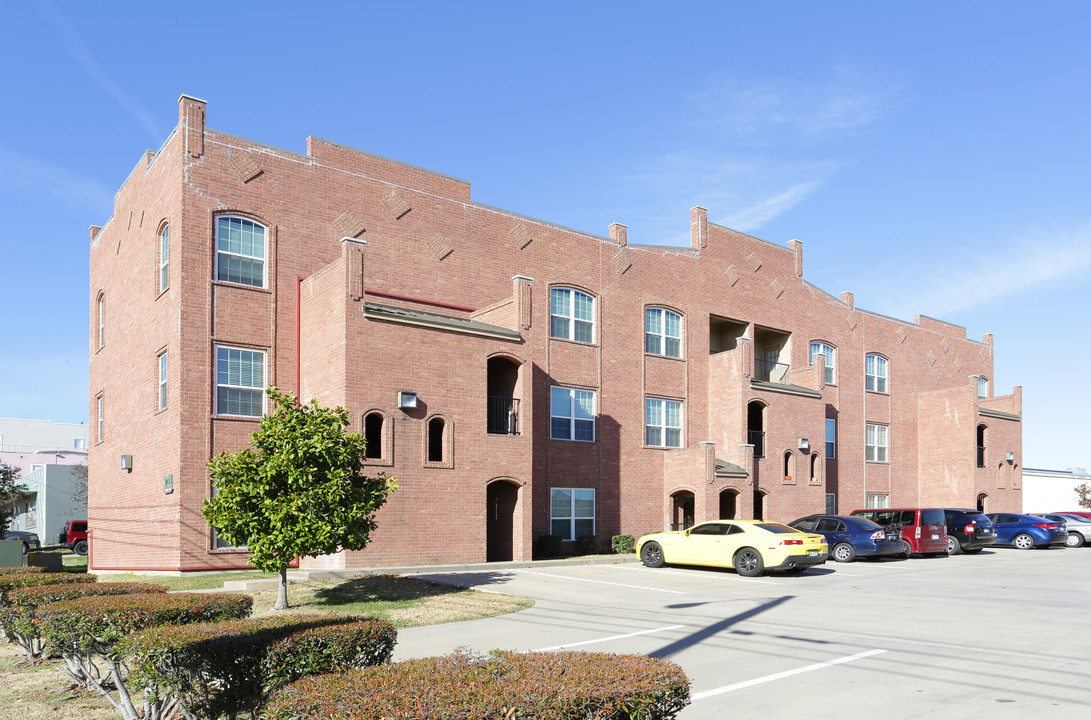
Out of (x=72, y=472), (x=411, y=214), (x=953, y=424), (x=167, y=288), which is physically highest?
(x=411, y=214)

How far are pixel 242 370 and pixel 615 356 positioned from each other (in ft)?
43.4

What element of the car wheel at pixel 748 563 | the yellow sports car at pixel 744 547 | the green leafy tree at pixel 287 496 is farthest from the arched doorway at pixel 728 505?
the green leafy tree at pixel 287 496

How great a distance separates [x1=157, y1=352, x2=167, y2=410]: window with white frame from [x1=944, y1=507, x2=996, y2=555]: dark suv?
25.6 meters

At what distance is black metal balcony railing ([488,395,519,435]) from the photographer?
86.3ft

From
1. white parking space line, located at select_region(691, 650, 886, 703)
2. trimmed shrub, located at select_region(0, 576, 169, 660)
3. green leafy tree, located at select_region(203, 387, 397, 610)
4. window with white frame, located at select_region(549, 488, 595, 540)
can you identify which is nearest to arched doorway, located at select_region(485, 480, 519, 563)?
window with white frame, located at select_region(549, 488, 595, 540)

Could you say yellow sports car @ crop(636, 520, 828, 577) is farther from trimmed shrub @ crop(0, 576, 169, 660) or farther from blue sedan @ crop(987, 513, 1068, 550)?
blue sedan @ crop(987, 513, 1068, 550)

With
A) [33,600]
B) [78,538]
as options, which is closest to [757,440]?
[33,600]

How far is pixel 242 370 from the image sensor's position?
24.0m

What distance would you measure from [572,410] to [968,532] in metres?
14.5

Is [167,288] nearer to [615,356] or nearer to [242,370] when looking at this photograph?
[242,370]

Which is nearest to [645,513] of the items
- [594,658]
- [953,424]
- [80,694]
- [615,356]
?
[615,356]

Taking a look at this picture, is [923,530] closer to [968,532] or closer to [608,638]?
[968,532]

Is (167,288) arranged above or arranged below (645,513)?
above

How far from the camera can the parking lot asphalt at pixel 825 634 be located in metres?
8.77
